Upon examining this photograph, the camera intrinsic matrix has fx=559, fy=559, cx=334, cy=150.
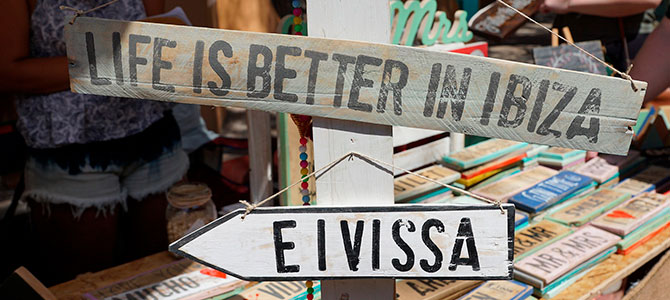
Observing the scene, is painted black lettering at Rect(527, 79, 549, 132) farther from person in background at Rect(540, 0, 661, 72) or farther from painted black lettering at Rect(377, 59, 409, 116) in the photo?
person in background at Rect(540, 0, 661, 72)

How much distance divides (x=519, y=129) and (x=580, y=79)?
0.12m

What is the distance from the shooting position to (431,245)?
3.14 ft

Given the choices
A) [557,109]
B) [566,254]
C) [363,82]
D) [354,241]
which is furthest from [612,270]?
[363,82]

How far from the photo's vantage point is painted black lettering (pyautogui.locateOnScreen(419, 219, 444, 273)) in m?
0.95

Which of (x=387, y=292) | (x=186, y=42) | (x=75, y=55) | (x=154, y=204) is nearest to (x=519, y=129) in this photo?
(x=387, y=292)

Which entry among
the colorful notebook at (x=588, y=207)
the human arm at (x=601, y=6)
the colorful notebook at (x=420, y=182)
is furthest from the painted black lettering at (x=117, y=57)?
the human arm at (x=601, y=6)

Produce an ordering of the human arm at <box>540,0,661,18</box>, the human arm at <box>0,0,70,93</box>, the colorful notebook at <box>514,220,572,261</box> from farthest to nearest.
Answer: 1. the human arm at <box>540,0,661,18</box>
2. the colorful notebook at <box>514,220,572,261</box>
3. the human arm at <box>0,0,70,93</box>

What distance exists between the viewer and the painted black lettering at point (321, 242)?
3.15ft

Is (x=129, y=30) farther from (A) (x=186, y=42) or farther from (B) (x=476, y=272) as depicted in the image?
(B) (x=476, y=272)

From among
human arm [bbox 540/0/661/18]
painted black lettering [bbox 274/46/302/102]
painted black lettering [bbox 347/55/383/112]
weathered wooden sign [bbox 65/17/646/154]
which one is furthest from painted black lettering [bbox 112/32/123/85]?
human arm [bbox 540/0/661/18]

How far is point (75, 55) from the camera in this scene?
95cm

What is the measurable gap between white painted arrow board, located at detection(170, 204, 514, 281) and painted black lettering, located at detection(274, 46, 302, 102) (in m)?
0.19

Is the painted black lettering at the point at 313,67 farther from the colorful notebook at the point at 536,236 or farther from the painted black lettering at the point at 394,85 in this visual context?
the colorful notebook at the point at 536,236

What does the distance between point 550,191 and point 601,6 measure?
1.02 m
